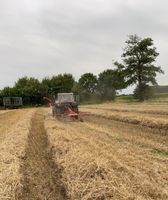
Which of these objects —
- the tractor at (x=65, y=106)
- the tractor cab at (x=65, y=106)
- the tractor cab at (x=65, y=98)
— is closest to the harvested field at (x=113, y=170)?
the tractor at (x=65, y=106)

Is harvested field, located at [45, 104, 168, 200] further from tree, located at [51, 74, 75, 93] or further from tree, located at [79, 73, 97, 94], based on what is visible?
tree, located at [79, 73, 97, 94]

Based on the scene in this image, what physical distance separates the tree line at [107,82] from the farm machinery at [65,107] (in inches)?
809

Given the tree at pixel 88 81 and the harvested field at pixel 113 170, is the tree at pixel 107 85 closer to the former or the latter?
the tree at pixel 88 81

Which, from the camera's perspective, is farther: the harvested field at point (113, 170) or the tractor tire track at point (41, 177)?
the tractor tire track at point (41, 177)

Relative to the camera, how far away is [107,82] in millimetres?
96250

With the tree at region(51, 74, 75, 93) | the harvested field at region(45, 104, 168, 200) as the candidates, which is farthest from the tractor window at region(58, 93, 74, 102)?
the tree at region(51, 74, 75, 93)

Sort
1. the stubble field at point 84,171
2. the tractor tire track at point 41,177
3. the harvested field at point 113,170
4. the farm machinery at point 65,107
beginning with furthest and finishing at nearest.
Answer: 1. the farm machinery at point 65,107
2. the tractor tire track at point 41,177
3. the stubble field at point 84,171
4. the harvested field at point 113,170

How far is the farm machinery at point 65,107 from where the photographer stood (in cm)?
2808

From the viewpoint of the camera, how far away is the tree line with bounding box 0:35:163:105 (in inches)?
2549

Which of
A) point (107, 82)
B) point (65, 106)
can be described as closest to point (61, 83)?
point (107, 82)

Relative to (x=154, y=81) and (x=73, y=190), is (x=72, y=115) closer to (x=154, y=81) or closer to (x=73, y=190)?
(x=73, y=190)

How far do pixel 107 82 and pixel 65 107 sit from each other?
222ft

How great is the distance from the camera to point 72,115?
27.4 metres

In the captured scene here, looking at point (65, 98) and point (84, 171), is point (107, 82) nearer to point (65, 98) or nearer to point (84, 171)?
point (65, 98)
